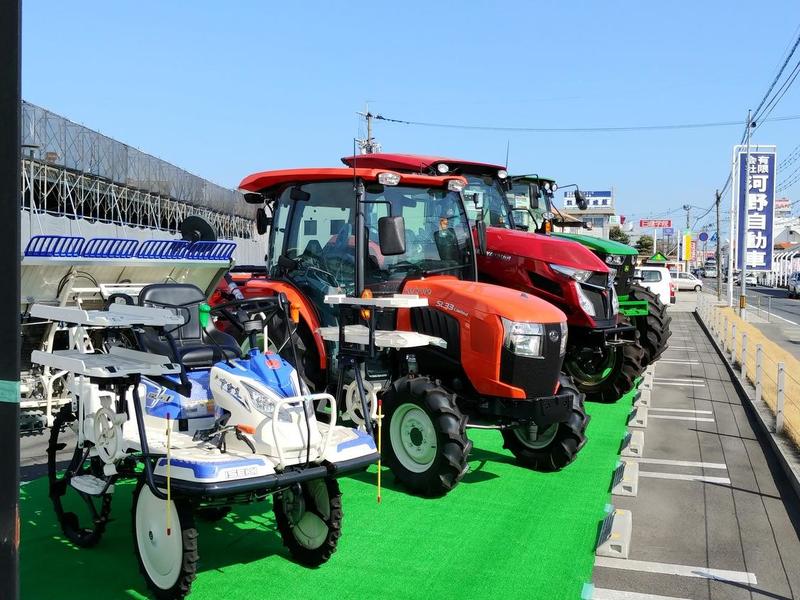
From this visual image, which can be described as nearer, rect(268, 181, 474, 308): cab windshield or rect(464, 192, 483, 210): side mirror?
rect(268, 181, 474, 308): cab windshield

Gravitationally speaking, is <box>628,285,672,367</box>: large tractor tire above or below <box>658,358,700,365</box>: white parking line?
above

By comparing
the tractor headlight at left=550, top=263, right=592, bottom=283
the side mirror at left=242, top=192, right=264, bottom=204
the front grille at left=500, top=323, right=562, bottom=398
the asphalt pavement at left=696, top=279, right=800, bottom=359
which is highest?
the side mirror at left=242, top=192, right=264, bottom=204

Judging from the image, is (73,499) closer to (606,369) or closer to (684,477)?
(684,477)

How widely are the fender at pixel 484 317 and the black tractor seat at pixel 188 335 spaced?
5.67ft

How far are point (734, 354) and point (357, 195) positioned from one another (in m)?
11.0

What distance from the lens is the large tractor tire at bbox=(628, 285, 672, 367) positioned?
1148cm

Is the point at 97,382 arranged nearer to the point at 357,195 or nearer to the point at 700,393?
the point at 357,195

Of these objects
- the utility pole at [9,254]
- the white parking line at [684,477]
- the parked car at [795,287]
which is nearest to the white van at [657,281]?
the white parking line at [684,477]

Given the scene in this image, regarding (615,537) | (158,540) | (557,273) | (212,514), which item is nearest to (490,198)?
(557,273)

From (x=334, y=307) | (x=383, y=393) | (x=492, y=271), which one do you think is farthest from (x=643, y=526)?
(x=492, y=271)

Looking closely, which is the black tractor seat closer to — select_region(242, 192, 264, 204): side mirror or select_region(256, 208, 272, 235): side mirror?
select_region(256, 208, 272, 235): side mirror

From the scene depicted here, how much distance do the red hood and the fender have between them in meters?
2.65

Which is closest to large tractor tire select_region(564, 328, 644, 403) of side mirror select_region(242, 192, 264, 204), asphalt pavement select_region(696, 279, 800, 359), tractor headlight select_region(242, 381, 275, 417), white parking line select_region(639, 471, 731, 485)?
white parking line select_region(639, 471, 731, 485)

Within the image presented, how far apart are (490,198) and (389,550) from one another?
19.9ft
